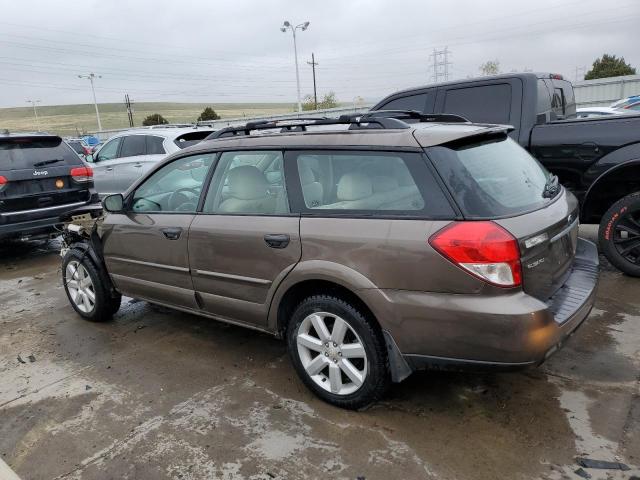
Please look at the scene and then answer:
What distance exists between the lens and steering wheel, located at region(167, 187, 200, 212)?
3.67 m

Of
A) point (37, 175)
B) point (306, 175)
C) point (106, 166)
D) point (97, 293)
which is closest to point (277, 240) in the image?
point (306, 175)

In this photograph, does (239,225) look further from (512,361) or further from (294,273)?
(512,361)

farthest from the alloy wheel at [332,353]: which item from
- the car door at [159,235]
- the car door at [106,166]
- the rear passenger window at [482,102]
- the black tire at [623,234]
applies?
the car door at [106,166]

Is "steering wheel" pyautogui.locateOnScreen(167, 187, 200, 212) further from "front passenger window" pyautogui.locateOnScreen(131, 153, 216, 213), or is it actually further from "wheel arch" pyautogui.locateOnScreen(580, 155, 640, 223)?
"wheel arch" pyautogui.locateOnScreen(580, 155, 640, 223)

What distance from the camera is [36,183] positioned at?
685cm

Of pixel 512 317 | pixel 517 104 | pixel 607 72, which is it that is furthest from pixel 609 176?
pixel 607 72

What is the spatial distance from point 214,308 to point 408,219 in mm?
1664

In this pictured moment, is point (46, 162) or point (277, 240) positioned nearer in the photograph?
point (277, 240)

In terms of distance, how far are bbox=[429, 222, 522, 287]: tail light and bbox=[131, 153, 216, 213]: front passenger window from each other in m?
1.94

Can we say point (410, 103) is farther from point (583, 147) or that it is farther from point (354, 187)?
point (354, 187)

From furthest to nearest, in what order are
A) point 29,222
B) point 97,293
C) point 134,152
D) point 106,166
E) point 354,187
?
point 106,166 → point 134,152 → point 29,222 → point 97,293 → point 354,187

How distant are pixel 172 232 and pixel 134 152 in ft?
20.8

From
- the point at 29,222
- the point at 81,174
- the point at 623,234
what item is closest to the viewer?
the point at 623,234

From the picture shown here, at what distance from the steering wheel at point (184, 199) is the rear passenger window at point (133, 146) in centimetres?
571
